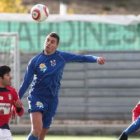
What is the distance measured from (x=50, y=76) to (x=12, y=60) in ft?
24.6

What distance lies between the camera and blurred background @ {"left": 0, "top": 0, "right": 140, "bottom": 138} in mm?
22578

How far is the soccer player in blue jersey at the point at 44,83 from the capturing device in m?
15.2

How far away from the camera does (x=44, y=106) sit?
1534cm

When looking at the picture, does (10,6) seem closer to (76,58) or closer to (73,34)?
(73,34)

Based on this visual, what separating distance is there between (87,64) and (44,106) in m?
7.52

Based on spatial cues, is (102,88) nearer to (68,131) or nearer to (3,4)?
(68,131)

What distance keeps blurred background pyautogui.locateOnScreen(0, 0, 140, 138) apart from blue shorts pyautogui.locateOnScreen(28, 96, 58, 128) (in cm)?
701

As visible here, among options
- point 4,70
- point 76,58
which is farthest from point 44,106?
point 4,70

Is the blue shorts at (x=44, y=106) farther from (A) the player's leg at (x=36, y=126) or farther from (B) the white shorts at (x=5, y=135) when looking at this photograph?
(B) the white shorts at (x=5, y=135)

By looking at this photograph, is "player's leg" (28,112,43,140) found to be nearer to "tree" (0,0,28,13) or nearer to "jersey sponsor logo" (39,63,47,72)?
"jersey sponsor logo" (39,63,47,72)

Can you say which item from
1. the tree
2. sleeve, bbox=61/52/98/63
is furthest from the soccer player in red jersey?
the tree

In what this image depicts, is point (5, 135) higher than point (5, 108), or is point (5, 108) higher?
point (5, 108)

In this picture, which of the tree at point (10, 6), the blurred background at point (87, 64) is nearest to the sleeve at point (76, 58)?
the blurred background at point (87, 64)

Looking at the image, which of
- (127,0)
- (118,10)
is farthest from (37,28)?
(127,0)
